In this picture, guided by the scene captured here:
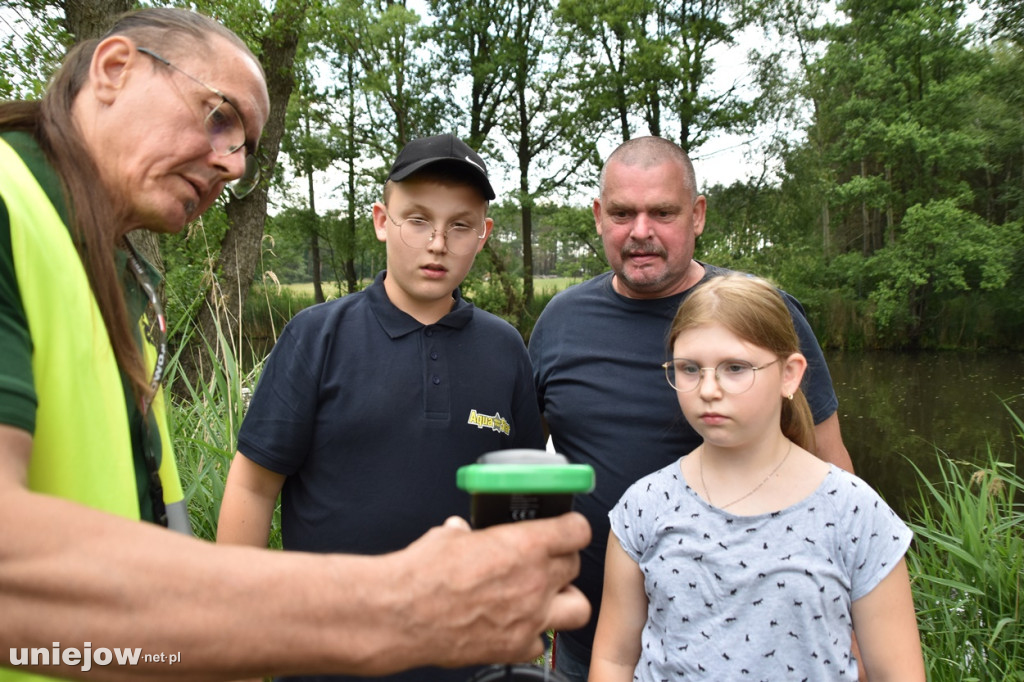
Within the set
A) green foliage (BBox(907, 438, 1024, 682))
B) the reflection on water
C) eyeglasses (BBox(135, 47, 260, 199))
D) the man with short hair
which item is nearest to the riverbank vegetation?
green foliage (BBox(907, 438, 1024, 682))

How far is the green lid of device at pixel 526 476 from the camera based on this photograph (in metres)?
0.86

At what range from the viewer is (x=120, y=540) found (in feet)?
2.63

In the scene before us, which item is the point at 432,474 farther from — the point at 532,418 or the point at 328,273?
the point at 328,273

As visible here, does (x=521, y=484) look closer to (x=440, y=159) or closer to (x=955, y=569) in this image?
(x=440, y=159)

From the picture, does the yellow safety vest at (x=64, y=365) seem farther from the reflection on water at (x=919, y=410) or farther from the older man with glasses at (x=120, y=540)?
the reflection on water at (x=919, y=410)

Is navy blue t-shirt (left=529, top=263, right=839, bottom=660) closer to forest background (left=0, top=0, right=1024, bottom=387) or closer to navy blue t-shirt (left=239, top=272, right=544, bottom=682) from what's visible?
navy blue t-shirt (left=239, top=272, right=544, bottom=682)

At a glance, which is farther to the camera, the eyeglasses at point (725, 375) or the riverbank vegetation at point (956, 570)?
the riverbank vegetation at point (956, 570)

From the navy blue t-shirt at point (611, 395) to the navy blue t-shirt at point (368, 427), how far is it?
50 centimetres

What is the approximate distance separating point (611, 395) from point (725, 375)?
69cm

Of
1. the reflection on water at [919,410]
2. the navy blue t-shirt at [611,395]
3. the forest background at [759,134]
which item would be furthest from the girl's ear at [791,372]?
the forest background at [759,134]

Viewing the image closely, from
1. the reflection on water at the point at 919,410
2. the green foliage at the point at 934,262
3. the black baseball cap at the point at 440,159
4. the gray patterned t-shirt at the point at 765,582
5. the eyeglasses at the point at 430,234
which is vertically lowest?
the reflection on water at the point at 919,410

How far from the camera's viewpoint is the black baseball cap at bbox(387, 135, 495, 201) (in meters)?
2.01

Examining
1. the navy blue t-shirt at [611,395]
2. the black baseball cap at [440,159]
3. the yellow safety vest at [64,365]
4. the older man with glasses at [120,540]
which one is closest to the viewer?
the older man with glasses at [120,540]

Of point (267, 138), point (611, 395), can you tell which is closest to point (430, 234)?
point (611, 395)
